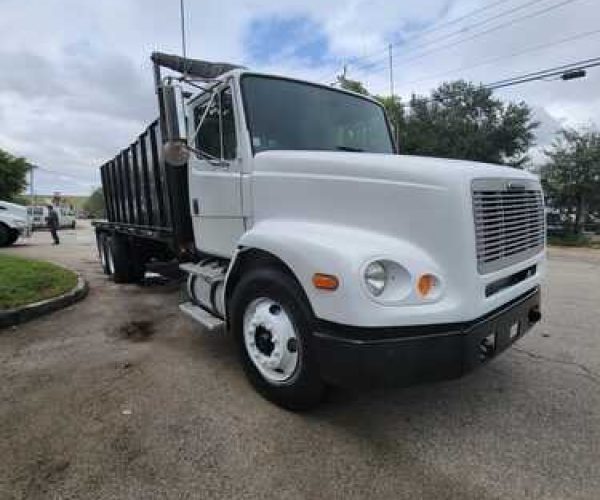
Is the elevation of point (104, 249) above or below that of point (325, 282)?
below

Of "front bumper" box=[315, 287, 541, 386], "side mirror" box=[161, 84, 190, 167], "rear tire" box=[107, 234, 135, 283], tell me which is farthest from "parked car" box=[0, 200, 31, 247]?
"front bumper" box=[315, 287, 541, 386]

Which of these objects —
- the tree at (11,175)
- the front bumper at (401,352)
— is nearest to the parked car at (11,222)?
the front bumper at (401,352)

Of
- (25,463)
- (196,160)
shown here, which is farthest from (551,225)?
(25,463)

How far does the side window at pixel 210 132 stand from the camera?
13.4ft

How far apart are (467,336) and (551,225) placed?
908 inches

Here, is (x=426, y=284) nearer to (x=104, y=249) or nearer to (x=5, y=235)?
(x=104, y=249)

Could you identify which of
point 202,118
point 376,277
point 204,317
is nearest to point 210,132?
point 202,118

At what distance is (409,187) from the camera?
2768mm

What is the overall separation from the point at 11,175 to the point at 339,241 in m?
38.9

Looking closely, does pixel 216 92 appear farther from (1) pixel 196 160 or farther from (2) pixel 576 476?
(2) pixel 576 476

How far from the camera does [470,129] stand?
25.6 metres

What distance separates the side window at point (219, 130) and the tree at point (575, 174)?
21054 mm

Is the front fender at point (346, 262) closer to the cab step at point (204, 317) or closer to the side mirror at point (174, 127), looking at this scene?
the side mirror at point (174, 127)

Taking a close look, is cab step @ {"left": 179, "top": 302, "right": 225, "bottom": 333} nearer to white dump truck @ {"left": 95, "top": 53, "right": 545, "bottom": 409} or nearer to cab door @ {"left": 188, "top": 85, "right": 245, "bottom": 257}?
white dump truck @ {"left": 95, "top": 53, "right": 545, "bottom": 409}
